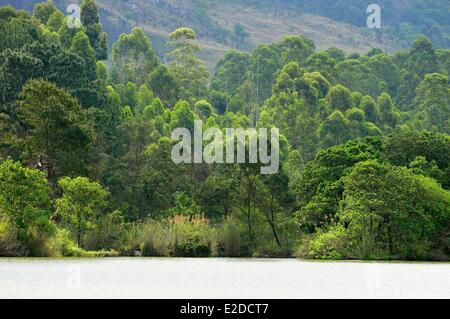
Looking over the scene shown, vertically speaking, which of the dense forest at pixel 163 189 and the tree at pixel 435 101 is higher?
the dense forest at pixel 163 189

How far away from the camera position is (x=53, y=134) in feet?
168

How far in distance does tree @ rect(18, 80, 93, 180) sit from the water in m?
10.9

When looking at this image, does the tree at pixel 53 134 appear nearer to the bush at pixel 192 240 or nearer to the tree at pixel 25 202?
the tree at pixel 25 202

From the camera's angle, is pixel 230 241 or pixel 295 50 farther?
pixel 295 50

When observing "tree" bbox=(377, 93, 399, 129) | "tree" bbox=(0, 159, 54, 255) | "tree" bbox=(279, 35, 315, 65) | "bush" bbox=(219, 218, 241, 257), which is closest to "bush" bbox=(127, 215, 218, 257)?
"bush" bbox=(219, 218, 241, 257)

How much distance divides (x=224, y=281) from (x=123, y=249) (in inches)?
577

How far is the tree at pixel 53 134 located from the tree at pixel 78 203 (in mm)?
5002

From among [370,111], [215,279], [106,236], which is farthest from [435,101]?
[215,279]

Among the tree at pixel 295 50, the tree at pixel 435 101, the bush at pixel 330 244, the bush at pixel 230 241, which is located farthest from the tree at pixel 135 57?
the bush at pixel 330 244

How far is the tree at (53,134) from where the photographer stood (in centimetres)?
5091

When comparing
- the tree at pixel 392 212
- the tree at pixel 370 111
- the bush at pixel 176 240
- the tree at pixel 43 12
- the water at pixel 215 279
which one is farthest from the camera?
the tree at pixel 370 111

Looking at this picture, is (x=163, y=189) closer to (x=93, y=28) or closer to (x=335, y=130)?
(x=93, y=28)

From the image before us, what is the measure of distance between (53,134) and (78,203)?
6481 mm

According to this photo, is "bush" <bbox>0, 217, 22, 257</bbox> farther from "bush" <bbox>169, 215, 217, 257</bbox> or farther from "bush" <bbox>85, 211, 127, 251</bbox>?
"bush" <bbox>169, 215, 217, 257</bbox>
